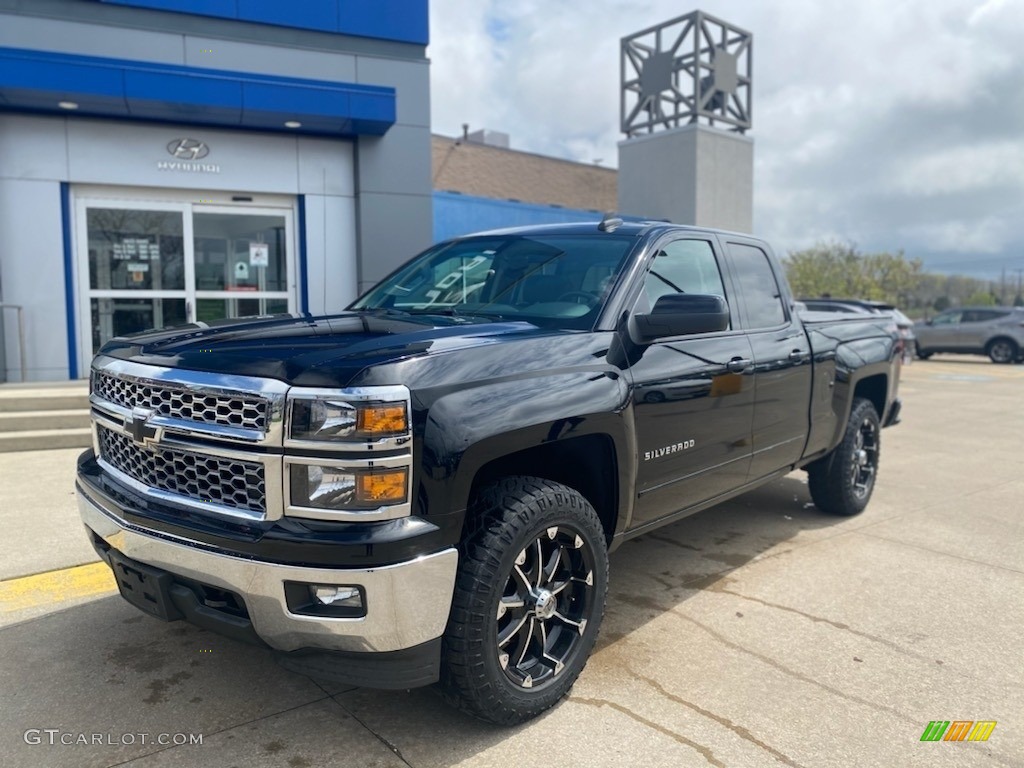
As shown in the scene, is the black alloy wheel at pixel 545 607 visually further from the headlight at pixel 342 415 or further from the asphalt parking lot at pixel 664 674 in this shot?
the headlight at pixel 342 415

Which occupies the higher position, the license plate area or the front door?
the front door

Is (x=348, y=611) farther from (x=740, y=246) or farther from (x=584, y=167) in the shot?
(x=584, y=167)

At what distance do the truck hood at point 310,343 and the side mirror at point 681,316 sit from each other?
40 centimetres

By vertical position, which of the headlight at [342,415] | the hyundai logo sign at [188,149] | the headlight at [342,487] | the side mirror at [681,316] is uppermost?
the hyundai logo sign at [188,149]

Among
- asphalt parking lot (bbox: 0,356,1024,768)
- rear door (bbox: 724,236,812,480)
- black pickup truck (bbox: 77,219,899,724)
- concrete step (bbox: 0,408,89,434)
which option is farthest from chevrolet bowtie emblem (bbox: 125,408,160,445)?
concrete step (bbox: 0,408,89,434)

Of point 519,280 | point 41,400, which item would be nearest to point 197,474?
point 519,280

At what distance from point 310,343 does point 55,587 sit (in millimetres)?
2593

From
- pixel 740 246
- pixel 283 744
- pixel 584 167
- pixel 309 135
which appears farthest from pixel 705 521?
pixel 584 167

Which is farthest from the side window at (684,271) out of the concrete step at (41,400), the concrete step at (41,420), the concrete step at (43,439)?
the concrete step at (41,400)

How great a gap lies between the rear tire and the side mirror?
78.3 ft

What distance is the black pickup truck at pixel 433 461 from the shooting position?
2.41m

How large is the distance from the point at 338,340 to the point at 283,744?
142 cm

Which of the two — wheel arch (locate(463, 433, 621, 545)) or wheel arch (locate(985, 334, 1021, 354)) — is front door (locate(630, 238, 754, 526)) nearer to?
wheel arch (locate(463, 433, 621, 545))

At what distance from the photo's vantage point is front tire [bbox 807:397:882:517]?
5.54 m
